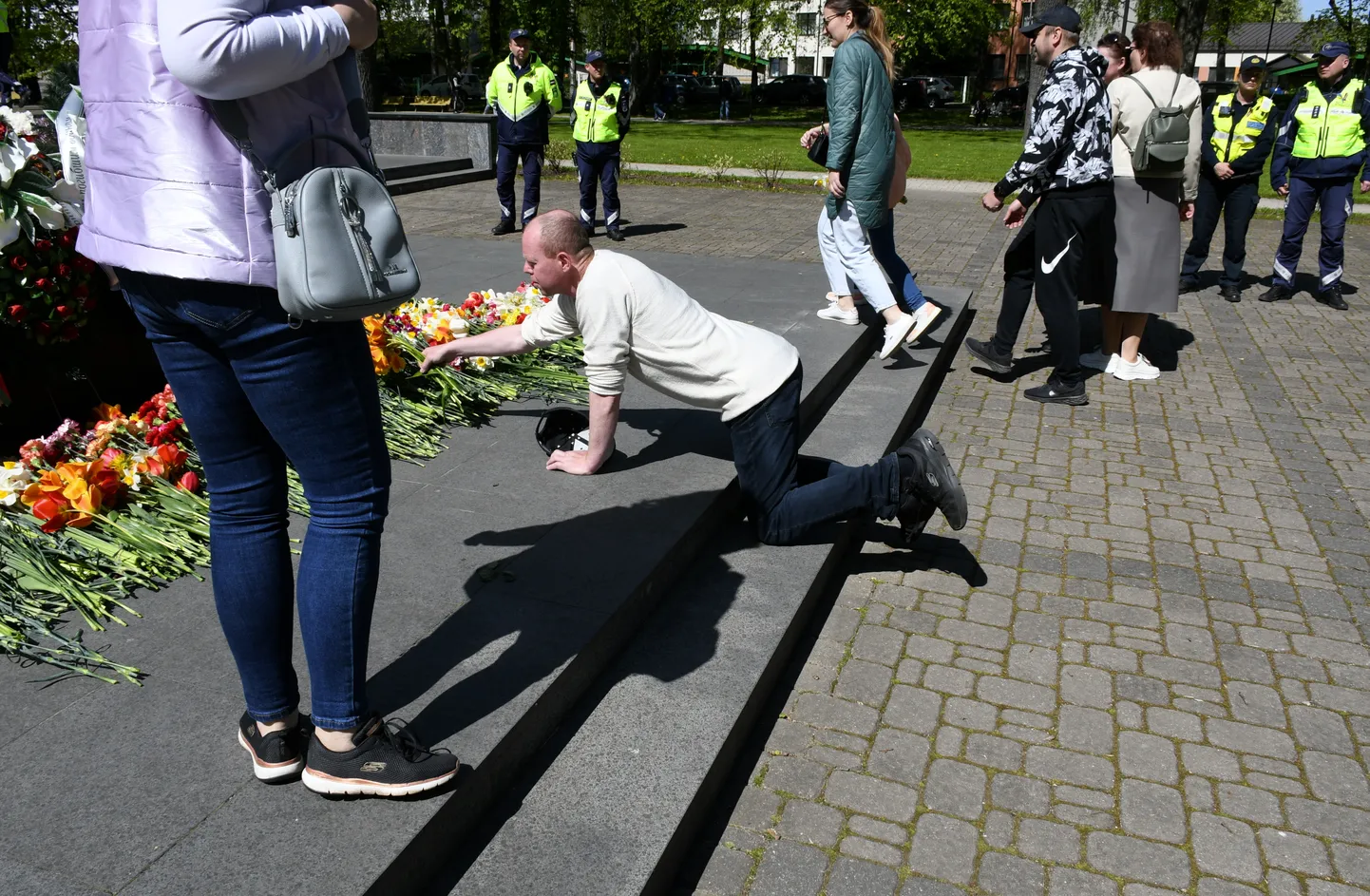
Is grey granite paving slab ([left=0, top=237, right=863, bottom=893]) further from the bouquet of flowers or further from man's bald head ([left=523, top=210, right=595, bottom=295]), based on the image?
the bouquet of flowers

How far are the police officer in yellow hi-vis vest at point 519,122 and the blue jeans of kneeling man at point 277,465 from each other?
9320 mm

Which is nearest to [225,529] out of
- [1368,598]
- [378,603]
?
[378,603]

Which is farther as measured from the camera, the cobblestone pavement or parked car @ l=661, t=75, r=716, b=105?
parked car @ l=661, t=75, r=716, b=105

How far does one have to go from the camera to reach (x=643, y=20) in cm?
4094

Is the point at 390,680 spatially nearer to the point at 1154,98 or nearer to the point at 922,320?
the point at 922,320

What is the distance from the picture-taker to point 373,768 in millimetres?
2238

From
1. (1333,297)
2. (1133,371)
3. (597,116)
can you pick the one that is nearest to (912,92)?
(597,116)

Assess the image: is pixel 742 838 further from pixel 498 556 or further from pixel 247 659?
pixel 247 659

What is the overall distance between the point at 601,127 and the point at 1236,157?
5881 millimetres

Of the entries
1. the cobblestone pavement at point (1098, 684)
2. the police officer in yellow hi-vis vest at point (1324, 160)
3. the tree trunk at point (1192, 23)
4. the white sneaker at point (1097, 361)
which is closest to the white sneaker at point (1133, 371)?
the white sneaker at point (1097, 361)

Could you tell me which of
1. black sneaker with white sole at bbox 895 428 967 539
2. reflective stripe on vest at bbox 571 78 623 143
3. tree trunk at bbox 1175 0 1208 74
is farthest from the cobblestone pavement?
tree trunk at bbox 1175 0 1208 74

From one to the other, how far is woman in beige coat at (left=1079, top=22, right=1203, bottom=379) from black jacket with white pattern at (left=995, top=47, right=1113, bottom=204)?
0.32m

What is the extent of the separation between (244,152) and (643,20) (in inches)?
1657

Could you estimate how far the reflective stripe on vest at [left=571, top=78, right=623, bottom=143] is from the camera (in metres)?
11.1
